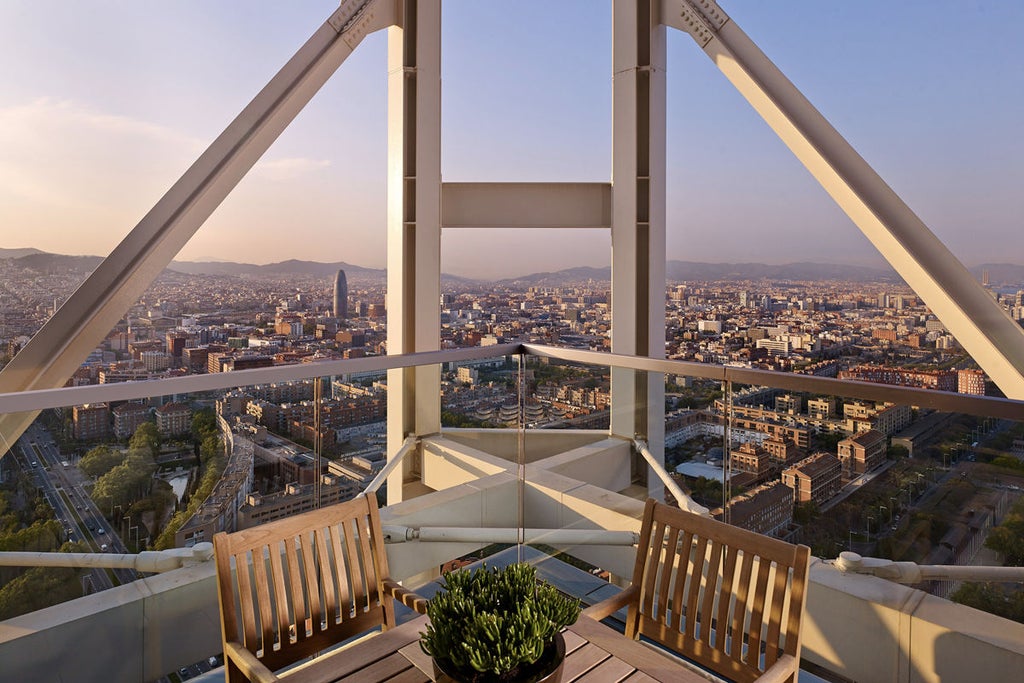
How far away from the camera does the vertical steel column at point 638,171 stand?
5.82 m

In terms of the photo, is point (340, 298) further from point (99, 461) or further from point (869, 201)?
point (869, 201)

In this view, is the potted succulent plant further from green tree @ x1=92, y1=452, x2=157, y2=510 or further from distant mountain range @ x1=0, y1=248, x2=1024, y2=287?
distant mountain range @ x1=0, y1=248, x2=1024, y2=287

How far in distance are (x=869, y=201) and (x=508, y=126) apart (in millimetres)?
3992

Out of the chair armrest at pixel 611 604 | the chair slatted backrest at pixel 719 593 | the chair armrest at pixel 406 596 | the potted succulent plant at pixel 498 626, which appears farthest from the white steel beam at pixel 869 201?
the potted succulent plant at pixel 498 626

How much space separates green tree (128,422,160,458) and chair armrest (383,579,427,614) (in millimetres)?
1056

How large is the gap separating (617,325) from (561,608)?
516 cm

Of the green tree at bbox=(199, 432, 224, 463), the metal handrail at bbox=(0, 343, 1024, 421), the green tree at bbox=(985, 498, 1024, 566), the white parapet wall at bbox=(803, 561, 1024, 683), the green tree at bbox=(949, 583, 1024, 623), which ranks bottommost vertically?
the white parapet wall at bbox=(803, 561, 1024, 683)

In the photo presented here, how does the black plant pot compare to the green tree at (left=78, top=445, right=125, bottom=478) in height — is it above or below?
below

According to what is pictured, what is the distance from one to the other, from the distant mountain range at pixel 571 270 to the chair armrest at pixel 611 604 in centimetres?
473

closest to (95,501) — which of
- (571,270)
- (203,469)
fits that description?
(203,469)

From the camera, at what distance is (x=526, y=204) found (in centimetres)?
609

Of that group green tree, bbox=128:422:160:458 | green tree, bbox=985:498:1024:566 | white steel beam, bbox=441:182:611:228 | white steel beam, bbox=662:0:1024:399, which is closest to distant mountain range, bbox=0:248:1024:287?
white steel beam, bbox=441:182:611:228

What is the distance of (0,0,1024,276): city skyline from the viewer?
5.42 m

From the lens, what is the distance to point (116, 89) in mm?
5695
